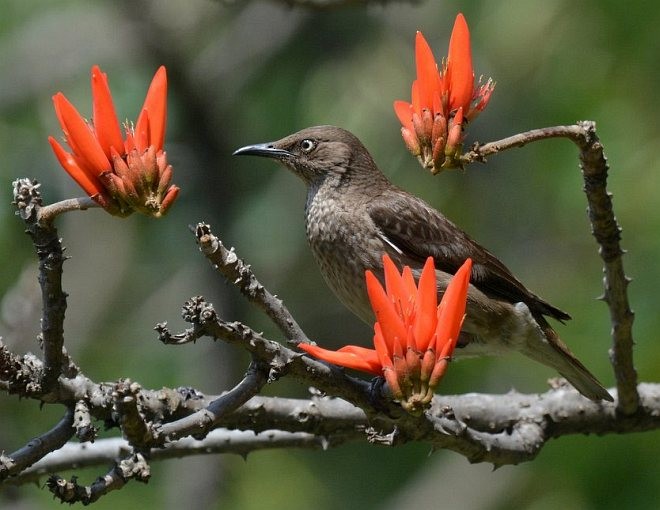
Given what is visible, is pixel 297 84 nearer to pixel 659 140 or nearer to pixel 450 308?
pixel 659 140

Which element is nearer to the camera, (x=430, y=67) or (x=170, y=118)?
(x=430, y=67)

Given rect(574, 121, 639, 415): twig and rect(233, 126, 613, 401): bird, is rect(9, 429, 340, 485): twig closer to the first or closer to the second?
rect(233, 126, 613, 401): bird

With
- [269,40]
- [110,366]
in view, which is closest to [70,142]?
[110,366]

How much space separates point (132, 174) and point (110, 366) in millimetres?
5914

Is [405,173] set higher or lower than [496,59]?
lower

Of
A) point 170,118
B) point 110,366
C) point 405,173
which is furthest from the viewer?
point 170,118

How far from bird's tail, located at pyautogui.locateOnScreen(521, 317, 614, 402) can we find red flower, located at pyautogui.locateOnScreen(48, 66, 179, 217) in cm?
266

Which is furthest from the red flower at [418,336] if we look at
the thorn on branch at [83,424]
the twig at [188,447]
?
the twig at [188,447]

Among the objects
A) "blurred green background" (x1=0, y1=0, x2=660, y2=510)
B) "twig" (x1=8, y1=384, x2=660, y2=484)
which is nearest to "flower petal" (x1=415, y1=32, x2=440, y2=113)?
"twig" (x1=8, y1=384, x2=660, y2=484)

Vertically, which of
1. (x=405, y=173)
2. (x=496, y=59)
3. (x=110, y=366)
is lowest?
(x=110, y=366)

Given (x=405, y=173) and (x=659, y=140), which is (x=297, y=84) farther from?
(x=659, y=140)

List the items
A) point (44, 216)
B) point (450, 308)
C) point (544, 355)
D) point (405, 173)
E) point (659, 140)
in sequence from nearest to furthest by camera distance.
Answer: point (450, 308) < point (44, 216) < point (544, 355) < point (659, 140) < point (405, 173)

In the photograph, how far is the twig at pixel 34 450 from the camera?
259cm

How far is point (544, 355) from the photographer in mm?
4988
